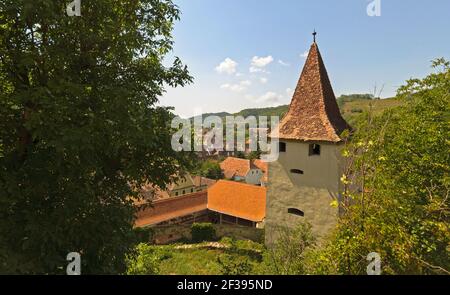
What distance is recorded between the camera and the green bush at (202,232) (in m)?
24.3

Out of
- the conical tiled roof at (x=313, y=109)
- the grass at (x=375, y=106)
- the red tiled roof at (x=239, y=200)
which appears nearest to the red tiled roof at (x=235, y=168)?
the red tiled roof at (x=239, y=200)

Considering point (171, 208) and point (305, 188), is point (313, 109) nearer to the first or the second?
point (305, 188)

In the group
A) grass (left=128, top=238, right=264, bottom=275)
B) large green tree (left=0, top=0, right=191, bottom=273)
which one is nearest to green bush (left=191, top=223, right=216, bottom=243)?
grass (left=128, top=238, right=264, bottom=275)

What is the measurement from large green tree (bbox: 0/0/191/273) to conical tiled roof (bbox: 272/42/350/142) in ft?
29.4

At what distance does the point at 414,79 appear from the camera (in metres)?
13.1

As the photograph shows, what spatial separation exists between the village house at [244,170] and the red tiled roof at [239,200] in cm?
2660

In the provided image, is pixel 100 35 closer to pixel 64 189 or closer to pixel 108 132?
pixel 108 132

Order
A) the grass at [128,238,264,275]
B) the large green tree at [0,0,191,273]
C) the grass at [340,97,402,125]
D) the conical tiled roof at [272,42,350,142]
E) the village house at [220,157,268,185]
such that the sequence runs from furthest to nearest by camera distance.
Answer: the village house at [220,157,268,185] → the grass at [128,238,264,275] → the conical tiled roof at [272,42,350,142] → the grass at [340,97,402,125] → the large green tree at [0,0,191,273]

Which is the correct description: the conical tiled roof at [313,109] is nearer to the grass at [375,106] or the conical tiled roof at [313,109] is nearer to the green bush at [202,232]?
the grass at [375,106]

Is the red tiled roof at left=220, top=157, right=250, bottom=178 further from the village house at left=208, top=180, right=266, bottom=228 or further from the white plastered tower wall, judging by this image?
the white plastered tower wall

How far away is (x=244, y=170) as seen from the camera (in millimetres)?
→ 62156

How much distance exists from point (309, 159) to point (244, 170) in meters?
47.9

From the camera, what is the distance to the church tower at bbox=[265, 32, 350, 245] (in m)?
13.7
